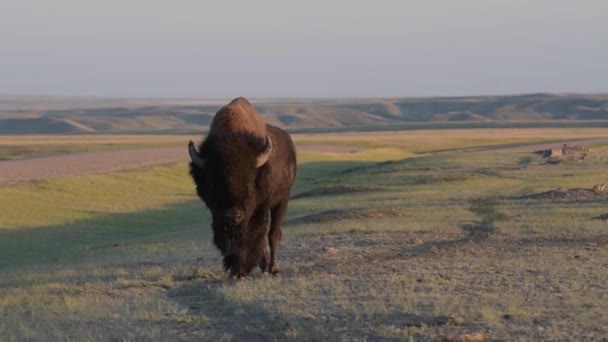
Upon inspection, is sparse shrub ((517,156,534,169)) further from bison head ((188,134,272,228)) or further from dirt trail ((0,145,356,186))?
bison head ((188,134,272,228))

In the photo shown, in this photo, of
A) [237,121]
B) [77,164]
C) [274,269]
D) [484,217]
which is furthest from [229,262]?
[77,164]

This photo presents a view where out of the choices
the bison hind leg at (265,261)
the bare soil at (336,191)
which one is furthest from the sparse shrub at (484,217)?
the bare soil at (336,191)

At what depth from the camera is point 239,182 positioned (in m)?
13.5

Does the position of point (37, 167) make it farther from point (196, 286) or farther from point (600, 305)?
point (600, 305)

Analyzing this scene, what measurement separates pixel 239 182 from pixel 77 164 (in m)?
45.7

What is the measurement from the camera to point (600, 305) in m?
11.0

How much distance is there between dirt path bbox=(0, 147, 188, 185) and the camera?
157 feet

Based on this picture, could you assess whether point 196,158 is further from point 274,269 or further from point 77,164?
point 77,164

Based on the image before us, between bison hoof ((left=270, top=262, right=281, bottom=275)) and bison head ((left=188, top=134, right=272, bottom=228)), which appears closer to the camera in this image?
bison head ((left=188, top=134, right=272, bottom=228))

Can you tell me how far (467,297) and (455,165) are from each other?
39.0 m

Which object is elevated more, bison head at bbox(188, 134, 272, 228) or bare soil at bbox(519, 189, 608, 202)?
bison head at bbox(188, 134, 272, 228)

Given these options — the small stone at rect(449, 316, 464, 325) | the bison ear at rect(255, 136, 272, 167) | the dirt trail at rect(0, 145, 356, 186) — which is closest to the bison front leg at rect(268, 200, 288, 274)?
the bison ear at rect(255, 136, 272, 167)

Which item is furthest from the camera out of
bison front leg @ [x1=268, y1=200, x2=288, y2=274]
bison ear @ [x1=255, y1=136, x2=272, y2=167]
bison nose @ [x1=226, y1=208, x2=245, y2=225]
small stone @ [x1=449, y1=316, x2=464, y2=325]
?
bison front leg @ [x1=268, y1=200, x2=288, y2=274]

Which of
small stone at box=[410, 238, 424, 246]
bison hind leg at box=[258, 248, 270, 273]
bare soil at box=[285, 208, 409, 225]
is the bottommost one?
bare soil at box=[285, 208, 409, 225]
